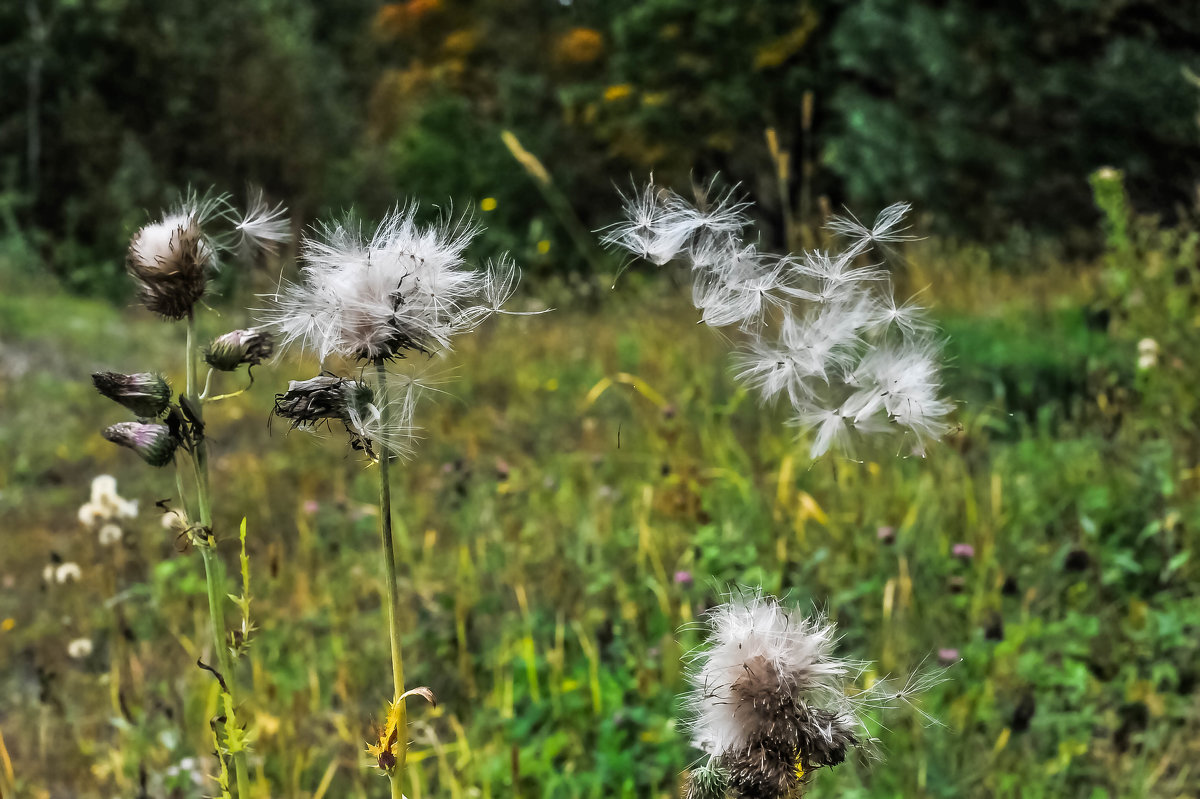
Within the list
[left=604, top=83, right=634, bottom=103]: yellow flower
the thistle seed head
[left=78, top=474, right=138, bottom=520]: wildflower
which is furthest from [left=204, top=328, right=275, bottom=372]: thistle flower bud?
[left=604, top=83, right=634, bottom=103]: yellow flower

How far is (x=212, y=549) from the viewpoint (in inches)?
33.8

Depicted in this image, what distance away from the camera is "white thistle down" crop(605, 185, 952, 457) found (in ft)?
2.93

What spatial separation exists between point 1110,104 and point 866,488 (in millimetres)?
7923

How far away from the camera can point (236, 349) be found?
2.93 feet

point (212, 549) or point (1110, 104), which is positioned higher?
point (212, 549)

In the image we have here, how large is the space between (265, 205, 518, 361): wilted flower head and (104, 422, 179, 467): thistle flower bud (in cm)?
14

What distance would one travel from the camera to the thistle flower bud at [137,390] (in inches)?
32.9

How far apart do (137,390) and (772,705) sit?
2.03 feet

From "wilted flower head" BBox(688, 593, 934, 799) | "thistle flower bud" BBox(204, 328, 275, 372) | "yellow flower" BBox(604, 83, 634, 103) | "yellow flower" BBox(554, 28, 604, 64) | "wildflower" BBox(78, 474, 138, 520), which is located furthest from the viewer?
"yellow flower" BBox(554, 28, 604, 64)

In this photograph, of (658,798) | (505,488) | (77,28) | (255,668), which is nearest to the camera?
(658,798)

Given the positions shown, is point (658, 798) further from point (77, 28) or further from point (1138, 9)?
point (77, 28)

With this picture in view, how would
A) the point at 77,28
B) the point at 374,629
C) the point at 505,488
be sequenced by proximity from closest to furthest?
the point at 374,629 < the point at 505,488 < the point at 77,28

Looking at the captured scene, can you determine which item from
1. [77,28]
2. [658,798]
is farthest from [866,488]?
[77,28]

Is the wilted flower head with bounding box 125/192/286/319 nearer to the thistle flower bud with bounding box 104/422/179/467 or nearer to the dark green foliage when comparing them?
the thistle flower bud with bounding box 104/422/179/467
